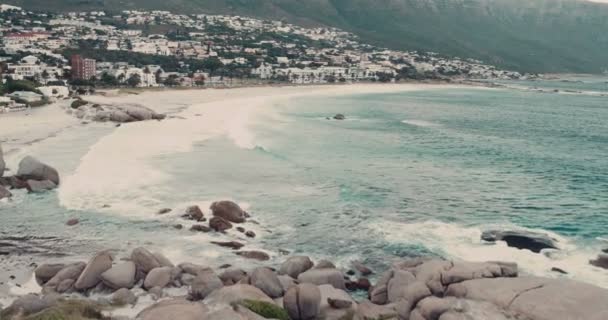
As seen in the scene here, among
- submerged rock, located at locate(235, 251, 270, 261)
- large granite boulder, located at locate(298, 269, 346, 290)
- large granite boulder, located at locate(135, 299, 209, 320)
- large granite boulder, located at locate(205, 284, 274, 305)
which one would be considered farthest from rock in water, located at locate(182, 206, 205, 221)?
large granite boulder, located at locate(135, 299, 209, 320)

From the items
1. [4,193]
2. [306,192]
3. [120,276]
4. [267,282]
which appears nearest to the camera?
[267,282]

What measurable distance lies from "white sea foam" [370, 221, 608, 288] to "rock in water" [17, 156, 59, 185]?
710 inches

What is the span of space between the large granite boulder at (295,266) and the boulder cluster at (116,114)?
155 ft

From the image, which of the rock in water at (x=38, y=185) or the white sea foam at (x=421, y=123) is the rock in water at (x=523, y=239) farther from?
the white sea foam at (x=421, y=123)

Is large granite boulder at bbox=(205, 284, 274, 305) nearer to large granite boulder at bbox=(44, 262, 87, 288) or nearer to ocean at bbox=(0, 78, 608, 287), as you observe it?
ocean at bbox=(0, 78, 608, 287)

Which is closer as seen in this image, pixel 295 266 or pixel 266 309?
pixel 266 309

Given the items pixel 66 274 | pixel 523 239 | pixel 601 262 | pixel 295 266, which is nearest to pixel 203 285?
pixel 295 266

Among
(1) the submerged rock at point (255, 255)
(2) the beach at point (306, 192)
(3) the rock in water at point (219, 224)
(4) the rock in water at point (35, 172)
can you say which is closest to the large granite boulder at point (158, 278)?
(2) the beach at point (306, 192)

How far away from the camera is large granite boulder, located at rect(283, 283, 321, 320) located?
15.9 m

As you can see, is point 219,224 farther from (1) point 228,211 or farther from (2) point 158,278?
(2) point 158,278

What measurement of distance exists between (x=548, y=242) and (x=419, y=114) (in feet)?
202

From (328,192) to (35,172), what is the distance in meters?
16.2

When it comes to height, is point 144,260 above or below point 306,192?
above

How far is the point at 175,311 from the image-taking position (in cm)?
1372
